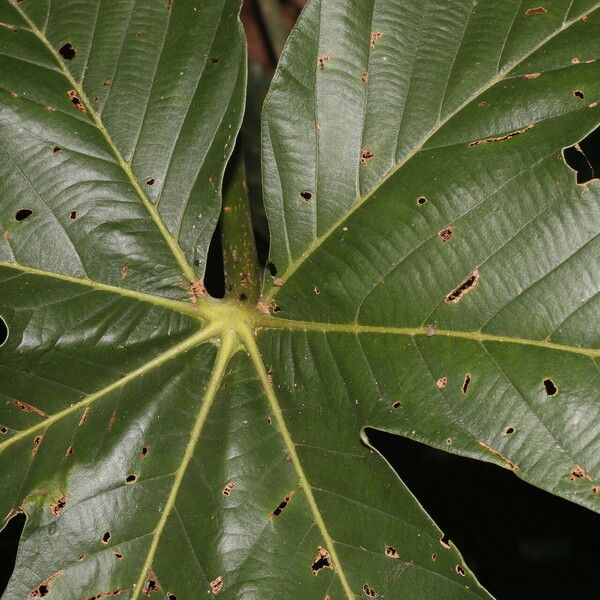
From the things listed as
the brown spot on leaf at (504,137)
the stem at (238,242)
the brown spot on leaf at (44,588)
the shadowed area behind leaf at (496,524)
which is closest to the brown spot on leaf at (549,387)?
the brown spot on leaf at (504,137)

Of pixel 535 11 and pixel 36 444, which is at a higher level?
pixel 535 11

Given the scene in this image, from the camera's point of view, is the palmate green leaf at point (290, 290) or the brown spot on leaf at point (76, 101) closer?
the palmate green leaf at point (290, 290)

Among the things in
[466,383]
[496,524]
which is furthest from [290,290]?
[496,524]

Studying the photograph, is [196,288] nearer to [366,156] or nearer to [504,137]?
[366,156]

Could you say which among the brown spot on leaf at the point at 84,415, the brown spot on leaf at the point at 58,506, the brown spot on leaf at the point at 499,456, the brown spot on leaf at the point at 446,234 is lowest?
the brown spot on leaf at the point at 499,456

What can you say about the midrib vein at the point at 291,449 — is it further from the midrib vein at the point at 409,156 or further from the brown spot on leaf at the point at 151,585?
the brown spot on leaf at the point at 151,585

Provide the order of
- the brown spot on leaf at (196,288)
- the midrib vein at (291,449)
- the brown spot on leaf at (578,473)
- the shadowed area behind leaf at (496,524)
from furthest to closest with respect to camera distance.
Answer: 1. the shadowed area behind leaf at (496,524)
2. the brown spot on leaf at (196,288)
3. the midrib vein at (291,449)
4. the brown spot on leaf at (578,473)
